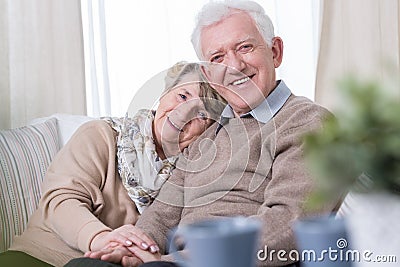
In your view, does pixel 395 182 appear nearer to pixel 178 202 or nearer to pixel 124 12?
pixel 178 202

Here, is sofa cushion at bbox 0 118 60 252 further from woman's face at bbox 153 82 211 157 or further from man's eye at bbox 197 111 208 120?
man's eye at bbox 197 111 208 120

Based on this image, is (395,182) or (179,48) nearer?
(395,182)

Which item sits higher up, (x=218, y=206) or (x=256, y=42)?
(x=256, y=42)

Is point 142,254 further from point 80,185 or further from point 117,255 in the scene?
point 80,185

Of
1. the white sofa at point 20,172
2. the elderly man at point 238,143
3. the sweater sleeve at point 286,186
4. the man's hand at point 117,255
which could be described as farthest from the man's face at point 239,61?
the white sofa at point 20,172

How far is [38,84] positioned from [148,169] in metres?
0.89

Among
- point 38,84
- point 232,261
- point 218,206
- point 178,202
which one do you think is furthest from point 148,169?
point 232,261

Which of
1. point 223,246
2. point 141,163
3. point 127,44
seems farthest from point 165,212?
point 127,44

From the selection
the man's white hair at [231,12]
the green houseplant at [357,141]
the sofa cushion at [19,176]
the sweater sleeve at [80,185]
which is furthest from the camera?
the sofa cushion at [19,176]

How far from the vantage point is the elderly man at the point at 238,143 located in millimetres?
1488

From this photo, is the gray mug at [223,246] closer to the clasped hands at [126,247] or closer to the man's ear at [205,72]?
the clasped hands at [126,247]

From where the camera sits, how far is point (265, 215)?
1.40 metres

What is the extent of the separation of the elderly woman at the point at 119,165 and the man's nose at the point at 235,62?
0.10 meters

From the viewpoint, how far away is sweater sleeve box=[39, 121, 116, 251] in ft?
5.24
